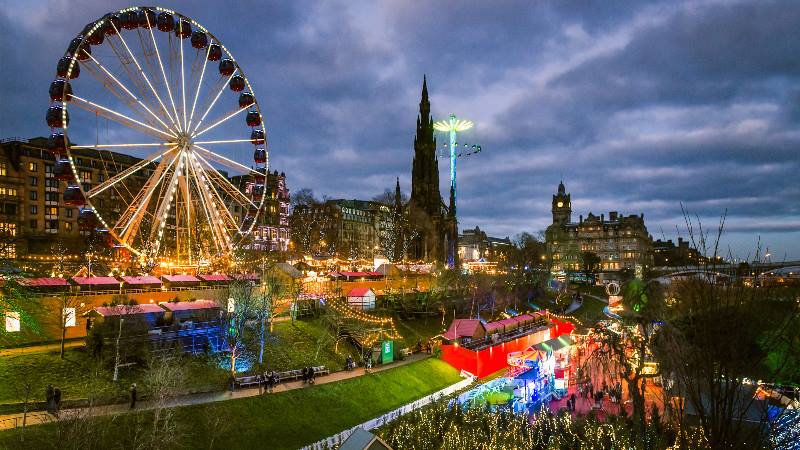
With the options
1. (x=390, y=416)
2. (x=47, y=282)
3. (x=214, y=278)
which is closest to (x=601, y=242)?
(x=214, y=278)

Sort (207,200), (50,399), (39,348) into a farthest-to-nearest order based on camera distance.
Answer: (207,200)
(39,348)
(50,399)

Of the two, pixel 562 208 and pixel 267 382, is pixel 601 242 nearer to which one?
pixel 562 208

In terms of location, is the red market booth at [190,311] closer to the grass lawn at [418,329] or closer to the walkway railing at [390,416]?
the walkway railing at [390,416]

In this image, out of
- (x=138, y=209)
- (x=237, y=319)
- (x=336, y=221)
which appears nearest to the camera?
(x=237, y=319)

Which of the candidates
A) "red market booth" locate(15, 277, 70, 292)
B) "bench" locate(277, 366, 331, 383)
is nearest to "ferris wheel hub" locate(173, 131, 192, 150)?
"red market booth" locate(15, 277, 70, 292)

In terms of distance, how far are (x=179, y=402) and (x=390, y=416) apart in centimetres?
990

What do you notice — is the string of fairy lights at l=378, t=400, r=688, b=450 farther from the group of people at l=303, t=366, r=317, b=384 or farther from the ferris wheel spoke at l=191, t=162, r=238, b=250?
the ferris wheel spoke at l=191, t=162, r=238, b=250

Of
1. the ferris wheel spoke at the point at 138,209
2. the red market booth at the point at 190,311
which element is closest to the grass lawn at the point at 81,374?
the red market booth at the point at 190,311

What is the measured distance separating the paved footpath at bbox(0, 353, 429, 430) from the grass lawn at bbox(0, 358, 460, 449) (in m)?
0.53

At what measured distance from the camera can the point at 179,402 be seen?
2250 centimetres

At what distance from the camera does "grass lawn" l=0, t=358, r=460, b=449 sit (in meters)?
19.3

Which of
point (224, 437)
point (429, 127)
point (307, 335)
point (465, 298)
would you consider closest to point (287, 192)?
point (429, 127)

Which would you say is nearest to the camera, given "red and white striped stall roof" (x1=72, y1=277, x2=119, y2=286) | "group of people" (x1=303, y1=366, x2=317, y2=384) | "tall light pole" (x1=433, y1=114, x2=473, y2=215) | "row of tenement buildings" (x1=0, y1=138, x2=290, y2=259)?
"group of people" (x1=303, y1=366, x2=317, y2=384)

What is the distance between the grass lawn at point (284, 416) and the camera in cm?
1934
